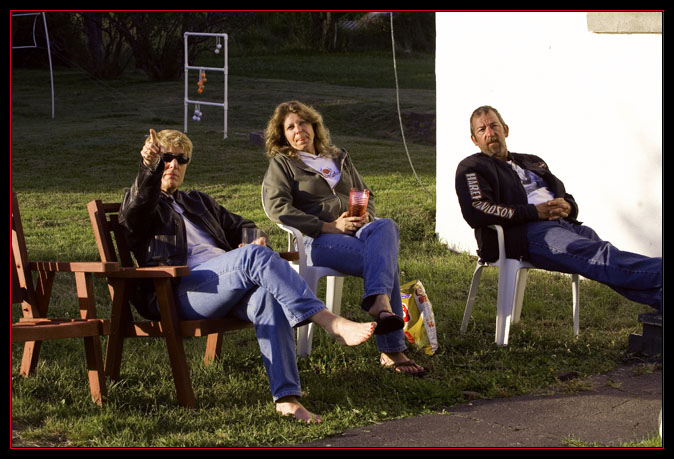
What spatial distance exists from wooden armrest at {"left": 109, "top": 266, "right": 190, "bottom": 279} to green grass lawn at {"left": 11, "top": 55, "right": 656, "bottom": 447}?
0.52 meters

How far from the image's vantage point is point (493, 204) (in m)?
5.22

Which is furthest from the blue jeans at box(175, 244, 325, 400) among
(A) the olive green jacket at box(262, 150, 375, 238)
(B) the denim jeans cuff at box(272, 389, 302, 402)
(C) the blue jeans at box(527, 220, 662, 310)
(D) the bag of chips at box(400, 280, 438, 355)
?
(C) the blue jeans at box(527, 220, 662, 310)

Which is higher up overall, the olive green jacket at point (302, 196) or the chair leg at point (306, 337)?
the olive green jacket at point (302, 196)

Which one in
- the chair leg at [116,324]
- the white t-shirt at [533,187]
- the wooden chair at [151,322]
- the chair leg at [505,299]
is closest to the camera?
the wooden chair at [151,322]

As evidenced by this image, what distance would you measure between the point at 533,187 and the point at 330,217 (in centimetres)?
122

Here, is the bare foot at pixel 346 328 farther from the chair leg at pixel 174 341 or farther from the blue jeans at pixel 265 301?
the chair leg at pixel 174 341

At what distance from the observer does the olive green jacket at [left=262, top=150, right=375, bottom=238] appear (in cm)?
502

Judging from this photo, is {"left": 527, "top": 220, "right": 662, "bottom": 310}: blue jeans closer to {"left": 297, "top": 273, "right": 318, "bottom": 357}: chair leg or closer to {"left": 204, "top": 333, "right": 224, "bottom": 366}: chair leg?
{"left": 297, "top": 273, "right": 318, "bottom": 357}: chair leg

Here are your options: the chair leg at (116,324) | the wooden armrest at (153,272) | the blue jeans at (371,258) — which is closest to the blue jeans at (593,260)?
the blue jeans at (371,258)

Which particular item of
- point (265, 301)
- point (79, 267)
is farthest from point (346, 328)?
point (79, 267)

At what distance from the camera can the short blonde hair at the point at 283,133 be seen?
5262 mm

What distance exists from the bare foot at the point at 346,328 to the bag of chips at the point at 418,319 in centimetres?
111

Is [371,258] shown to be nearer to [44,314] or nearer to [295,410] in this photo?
[295,410]

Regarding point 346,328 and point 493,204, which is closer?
point 346,328
